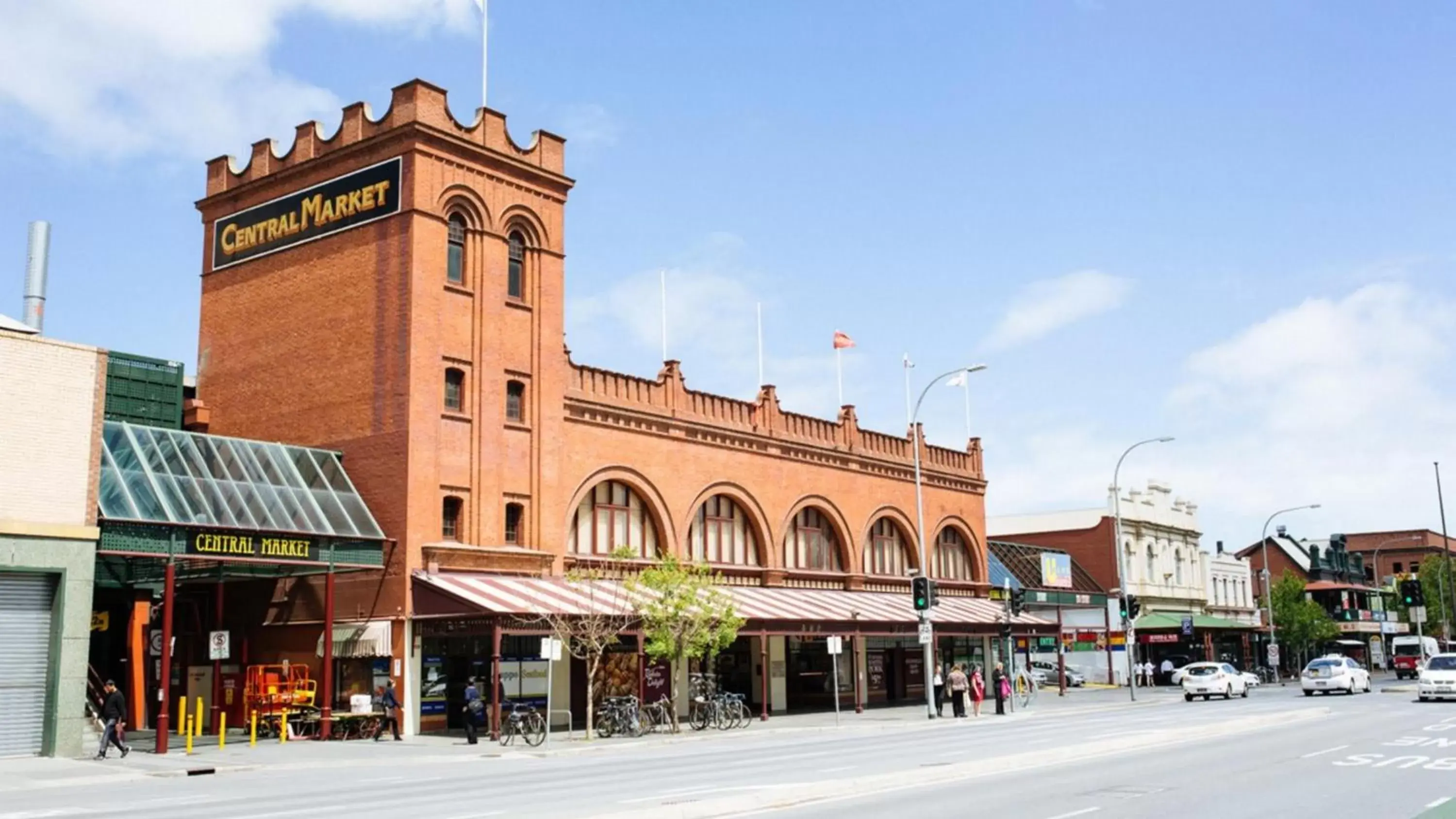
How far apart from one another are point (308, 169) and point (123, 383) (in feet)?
27.9

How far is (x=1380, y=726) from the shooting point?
101 feet

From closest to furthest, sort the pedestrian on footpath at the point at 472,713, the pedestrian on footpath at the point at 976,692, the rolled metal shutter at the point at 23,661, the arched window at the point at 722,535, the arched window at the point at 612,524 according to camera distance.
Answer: the rolled metal shutter at the point at 23,661 < the pedestrian on footpath at the point at 472,713 < the arched window at the point at 612,524 < the pedestrian on footpath at the point at 976,692 < the arched window at the point at 722,535

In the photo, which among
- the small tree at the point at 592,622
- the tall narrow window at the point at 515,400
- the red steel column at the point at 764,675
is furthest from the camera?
the red steel column at the point at 764,675

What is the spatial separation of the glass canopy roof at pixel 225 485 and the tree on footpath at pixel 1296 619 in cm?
6711

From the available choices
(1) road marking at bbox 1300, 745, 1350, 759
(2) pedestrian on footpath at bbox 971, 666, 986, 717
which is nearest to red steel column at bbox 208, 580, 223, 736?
(1) road marking at bbox 1300, 745, 1350, 759

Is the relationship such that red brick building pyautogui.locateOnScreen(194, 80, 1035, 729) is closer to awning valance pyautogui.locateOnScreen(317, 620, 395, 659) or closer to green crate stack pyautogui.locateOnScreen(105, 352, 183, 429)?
awning valance pyautogui.locateOnScreen(317, 620, 395, 659)

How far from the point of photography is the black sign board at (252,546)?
30703mm

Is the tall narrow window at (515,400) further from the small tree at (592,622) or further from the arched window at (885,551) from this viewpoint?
the arched window at (885,551)

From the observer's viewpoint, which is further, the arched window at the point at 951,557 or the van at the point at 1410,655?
the van at the point at 1410,655

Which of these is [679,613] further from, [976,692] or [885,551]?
[885,551]

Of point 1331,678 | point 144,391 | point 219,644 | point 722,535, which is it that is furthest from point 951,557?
point 219,644

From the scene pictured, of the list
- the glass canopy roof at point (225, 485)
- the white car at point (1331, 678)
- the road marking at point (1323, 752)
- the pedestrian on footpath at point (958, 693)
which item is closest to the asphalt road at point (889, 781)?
the road marking at point (1323, 752)

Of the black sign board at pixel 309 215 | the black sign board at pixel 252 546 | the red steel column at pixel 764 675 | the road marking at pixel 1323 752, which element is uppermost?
the black sign board at pixel 309 215

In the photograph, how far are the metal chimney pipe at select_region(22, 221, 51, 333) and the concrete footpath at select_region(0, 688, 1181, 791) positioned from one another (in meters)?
10.5
